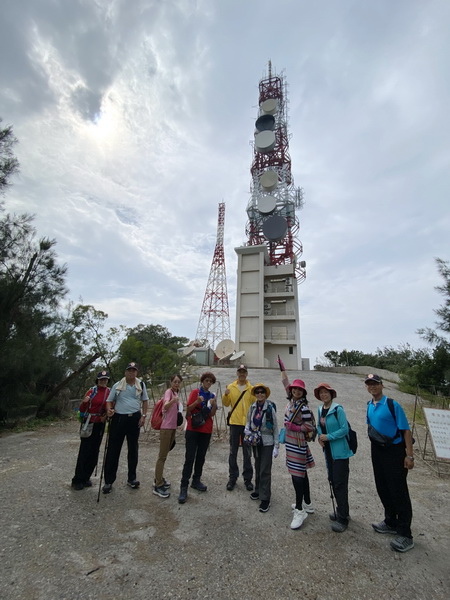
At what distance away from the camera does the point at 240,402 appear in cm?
403

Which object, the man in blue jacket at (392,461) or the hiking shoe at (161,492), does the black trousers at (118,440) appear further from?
the man in blue jacket at (392,461)

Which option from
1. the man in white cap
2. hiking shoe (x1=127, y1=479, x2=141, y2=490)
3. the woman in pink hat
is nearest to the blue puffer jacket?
the woman in pink hat

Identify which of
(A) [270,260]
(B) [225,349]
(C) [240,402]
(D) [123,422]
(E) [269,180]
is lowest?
(D) [123,422]

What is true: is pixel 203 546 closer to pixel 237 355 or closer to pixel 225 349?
pixel 237 355

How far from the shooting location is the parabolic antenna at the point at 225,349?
76.5 feet

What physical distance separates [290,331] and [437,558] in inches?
903

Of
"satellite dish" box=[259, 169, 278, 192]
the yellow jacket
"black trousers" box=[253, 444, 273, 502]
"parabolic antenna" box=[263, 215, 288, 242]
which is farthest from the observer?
"satellite dish" box=[259, 169, 278, 192]

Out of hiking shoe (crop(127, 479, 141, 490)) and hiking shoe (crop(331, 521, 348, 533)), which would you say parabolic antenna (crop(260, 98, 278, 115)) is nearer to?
hiking shoe (crop(127, 479, 141, 490))

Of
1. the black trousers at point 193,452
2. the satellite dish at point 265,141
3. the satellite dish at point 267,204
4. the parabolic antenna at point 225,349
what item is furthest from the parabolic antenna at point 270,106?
the black trousers at point 193,452

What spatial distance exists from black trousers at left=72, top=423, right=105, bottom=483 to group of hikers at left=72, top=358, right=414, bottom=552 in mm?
13

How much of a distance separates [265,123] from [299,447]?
35.4m

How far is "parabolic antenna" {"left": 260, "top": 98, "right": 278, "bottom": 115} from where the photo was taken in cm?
3125

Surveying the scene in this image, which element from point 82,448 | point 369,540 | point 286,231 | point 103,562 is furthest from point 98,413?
point 286,231

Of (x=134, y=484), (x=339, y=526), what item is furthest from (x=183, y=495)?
(x=339, y=526)
